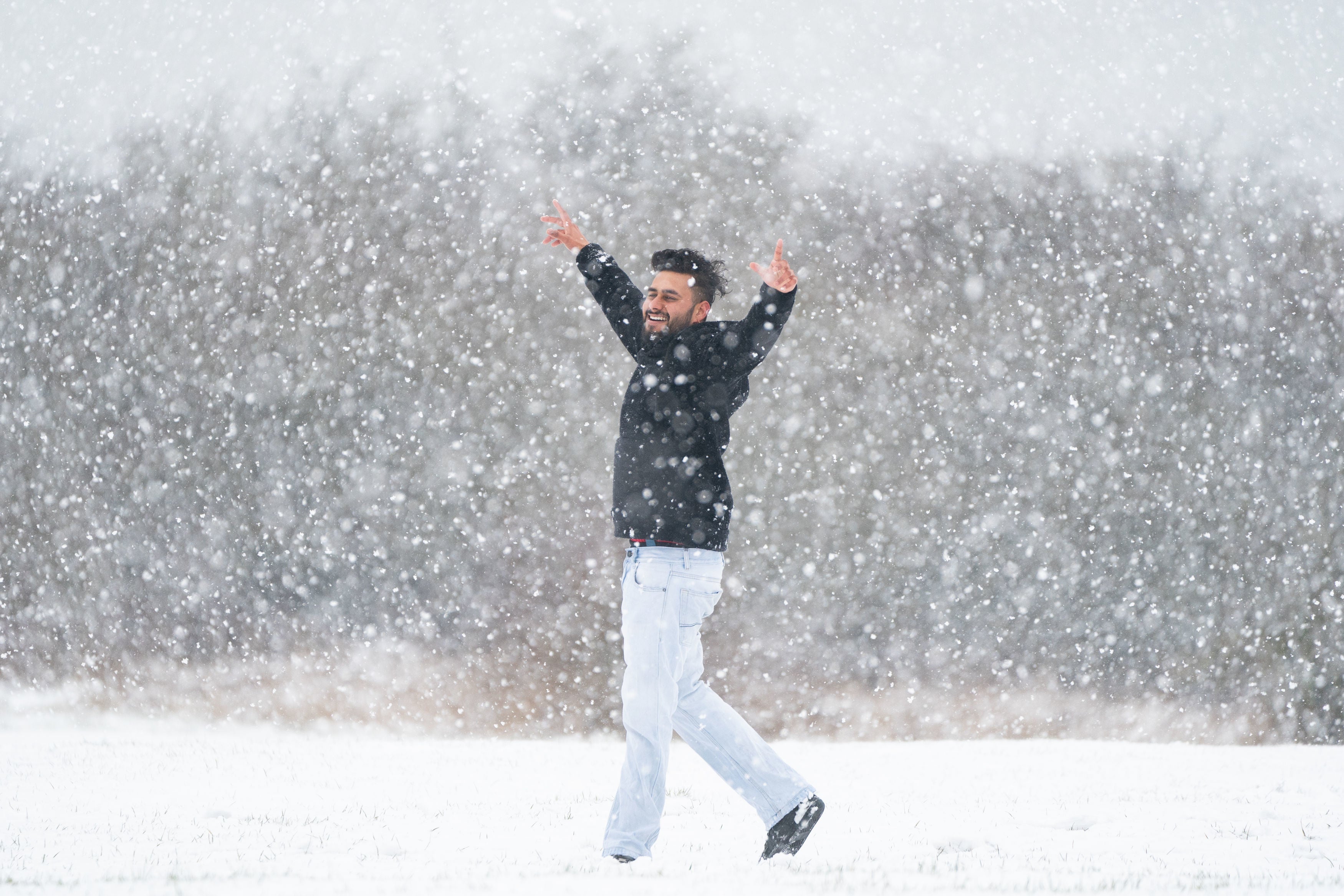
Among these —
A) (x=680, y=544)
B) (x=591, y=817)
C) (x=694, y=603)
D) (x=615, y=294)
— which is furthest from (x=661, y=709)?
(x=615, y=294)

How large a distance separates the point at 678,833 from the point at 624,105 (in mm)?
2852

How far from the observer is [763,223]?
434cm

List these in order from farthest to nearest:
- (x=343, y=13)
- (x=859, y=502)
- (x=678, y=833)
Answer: (x=343, y=13) < (x=859, y=502) < (x=678, y=833)

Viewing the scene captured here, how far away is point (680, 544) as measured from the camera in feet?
8.17

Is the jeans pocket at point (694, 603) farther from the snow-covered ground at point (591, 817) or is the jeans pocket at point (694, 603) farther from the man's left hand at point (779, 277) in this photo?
the man's left hand at point (779, 277)

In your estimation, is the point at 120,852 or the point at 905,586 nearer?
the point at 120,852

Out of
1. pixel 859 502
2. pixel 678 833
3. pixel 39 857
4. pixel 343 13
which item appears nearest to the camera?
pixel 39 857

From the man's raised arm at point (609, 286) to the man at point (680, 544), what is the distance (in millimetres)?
20

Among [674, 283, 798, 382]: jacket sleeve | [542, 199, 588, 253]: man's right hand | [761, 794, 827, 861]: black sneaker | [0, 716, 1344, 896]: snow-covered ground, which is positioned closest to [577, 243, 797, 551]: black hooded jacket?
[674, 283, 798, 382]: jacket sleeve

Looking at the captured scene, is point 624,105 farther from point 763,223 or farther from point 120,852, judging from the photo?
point 120,852

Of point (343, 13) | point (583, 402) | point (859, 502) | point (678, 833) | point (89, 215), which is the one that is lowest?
point (678, 833)

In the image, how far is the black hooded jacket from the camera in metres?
2.50

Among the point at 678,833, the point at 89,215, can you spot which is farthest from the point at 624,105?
the point at 678,833

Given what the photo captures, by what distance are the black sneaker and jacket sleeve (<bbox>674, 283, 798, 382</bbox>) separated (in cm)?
102
